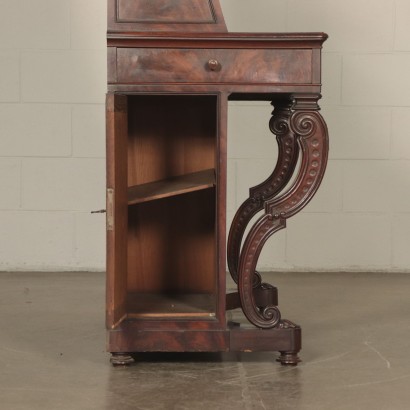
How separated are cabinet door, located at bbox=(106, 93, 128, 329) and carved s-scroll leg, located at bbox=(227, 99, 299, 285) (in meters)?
0.56

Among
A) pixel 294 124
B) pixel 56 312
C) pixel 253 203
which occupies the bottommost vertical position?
pixel 56 312

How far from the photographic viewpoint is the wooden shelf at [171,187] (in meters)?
2.57

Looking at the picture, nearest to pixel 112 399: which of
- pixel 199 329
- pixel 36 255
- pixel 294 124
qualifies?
pixel 199 329

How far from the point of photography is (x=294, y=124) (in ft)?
8.25

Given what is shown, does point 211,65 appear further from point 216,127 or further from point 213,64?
point 216,127

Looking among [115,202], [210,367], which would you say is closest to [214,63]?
[115,202]

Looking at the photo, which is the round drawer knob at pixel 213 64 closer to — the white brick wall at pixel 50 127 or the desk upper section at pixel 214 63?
the desk upper section at pixel 214 63

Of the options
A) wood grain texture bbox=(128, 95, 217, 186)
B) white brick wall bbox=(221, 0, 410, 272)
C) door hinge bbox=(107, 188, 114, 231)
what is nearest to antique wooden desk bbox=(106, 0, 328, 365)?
door hinge bbox=(107, 188, 114, 231)

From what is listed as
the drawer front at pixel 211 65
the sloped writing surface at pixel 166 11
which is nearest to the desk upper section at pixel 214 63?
the drawer front at pixel 211 65

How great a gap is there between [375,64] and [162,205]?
1949 mm

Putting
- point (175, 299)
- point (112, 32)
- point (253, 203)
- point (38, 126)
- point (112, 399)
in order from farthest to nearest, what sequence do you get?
point (38, 126)
point (253, 203)
point (175, 299)
point (112, 32)
point (112, 399)

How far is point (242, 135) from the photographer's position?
4508mm

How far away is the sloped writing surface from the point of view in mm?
2523

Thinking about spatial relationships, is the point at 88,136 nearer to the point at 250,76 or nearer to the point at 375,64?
the point at 375,64
